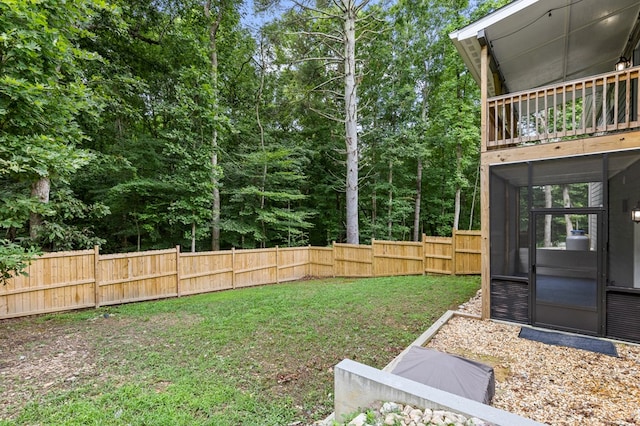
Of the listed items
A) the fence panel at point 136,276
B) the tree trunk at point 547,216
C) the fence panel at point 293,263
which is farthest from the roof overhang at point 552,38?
the fence panel at point 136,276

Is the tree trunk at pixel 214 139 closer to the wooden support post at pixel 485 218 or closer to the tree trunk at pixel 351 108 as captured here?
the tree trunk at pixel 351 108

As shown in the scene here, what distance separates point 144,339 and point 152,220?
6.53m

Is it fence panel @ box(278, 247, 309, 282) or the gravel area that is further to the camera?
fence panel @ box(278, 247, 309, 282)

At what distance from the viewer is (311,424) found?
107 inches

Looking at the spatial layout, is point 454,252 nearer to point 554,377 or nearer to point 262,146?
point 554,377

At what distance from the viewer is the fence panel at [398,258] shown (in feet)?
32.2

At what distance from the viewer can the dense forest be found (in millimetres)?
4789

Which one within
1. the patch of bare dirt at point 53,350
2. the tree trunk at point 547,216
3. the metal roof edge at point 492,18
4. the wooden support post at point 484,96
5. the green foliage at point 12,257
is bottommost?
the patch of bare dirt at point 53,350

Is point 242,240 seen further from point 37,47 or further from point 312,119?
point 37,47

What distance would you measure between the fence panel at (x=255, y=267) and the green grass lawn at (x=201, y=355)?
289 centimetres

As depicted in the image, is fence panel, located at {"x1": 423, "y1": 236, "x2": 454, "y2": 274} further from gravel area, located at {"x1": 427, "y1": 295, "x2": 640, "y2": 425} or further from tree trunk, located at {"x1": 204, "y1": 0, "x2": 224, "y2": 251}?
tree trunk, located at {"x1": 204, "y1": 0, "x2": 224, "y2": 251}

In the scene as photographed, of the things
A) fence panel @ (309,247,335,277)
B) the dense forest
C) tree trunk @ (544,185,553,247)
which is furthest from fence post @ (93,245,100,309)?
tree trunk @ (544,185,553,247)

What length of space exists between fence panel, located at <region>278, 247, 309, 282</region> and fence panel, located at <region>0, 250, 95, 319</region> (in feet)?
18.8

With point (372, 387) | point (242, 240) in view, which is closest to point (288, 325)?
point (372, 387)
